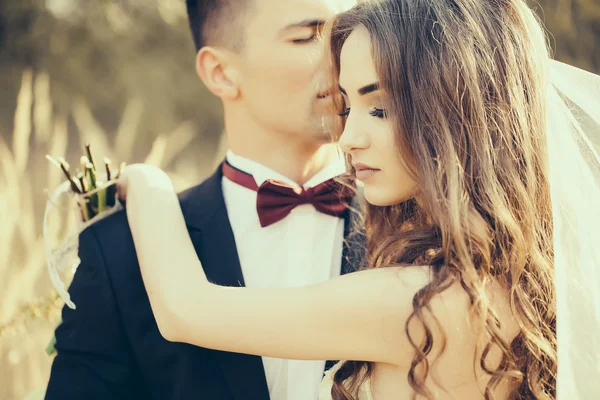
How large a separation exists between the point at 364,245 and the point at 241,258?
1.40ft

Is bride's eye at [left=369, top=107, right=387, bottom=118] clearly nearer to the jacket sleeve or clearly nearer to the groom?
the groom

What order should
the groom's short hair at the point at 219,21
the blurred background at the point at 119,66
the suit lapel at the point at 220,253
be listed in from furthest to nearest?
1. the blurred background at the point at 119,66
2. the groom's short hair at the point at 219,21
3. the suit lapel at the point at 220,253

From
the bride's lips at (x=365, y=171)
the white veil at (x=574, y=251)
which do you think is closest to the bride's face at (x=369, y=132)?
the bride's lips at (x=365, y=171)

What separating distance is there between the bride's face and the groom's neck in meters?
0.63

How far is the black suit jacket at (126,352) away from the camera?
6.95 ft

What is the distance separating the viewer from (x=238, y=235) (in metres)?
2.41

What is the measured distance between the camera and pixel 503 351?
1623 mm

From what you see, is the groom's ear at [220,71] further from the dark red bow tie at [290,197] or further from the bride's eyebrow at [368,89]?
→ the bride's eyebrow at [368,89]

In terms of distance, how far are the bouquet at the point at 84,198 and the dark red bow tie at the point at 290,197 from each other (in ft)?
1.52

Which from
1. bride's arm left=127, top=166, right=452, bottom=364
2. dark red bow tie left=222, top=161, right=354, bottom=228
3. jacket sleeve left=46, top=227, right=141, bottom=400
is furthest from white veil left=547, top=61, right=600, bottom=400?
jacket sleeve left=46, top=227, right=141, bottom=400

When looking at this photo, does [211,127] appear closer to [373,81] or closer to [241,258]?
[241,258]

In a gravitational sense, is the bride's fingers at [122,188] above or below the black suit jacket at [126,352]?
above

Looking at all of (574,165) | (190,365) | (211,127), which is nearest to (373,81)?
(574,165)

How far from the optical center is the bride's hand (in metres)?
2.22
